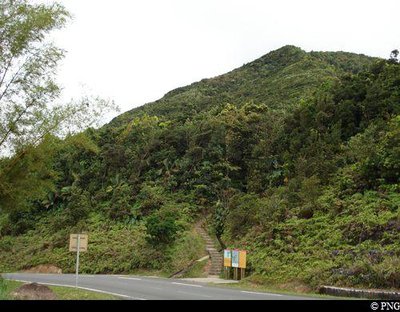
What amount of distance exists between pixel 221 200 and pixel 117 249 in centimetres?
826

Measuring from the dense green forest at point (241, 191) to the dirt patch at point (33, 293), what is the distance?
349 cm

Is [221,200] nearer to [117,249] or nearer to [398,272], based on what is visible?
[117,249]

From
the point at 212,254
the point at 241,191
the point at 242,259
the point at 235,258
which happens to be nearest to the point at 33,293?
the point at 242,259

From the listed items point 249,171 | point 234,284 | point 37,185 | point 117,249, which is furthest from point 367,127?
point 37,185

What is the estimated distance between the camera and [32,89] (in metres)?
13.6

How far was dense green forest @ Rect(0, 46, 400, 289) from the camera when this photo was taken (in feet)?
59.9

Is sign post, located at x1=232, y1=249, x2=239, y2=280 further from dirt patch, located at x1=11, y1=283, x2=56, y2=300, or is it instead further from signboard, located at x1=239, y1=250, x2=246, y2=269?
dirt patch, located at x1=11, y1=283, x2=56, y2=300

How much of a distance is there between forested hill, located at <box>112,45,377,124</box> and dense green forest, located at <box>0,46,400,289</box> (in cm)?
684

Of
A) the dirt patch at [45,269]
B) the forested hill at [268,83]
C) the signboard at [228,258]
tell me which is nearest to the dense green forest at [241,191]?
the dirt patch at [45,269]

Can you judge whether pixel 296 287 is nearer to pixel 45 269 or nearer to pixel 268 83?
pixel 45 269

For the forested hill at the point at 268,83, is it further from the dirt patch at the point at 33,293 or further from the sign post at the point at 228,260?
the dirt patch at the point at 33,293

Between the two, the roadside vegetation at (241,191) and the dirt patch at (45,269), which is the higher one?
the roadside vegetation at (241,191)

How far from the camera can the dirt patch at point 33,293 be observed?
10.8 m

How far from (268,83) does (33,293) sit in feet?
190
